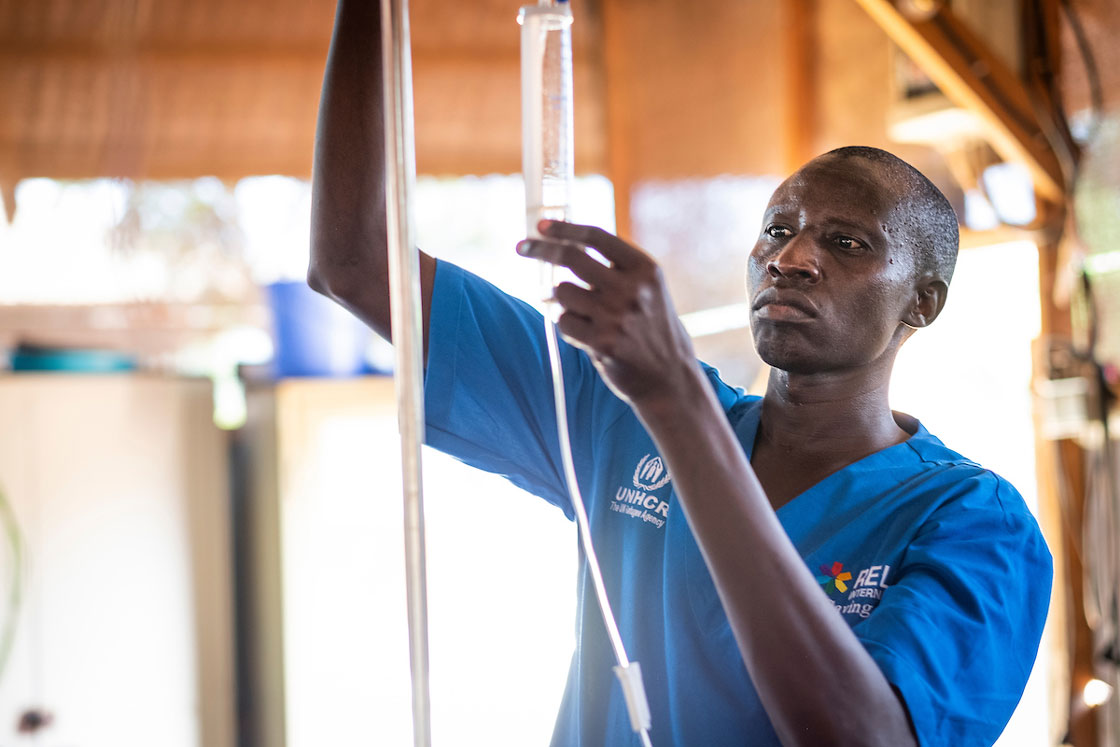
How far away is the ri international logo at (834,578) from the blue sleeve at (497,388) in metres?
0.25

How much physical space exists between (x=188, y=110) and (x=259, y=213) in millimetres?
430

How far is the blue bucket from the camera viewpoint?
7.77 feet

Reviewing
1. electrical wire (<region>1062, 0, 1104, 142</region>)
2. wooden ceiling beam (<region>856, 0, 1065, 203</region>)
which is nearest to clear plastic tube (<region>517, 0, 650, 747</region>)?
wooden ceiling beam (<region>856, 0, 1065, 203</region>)

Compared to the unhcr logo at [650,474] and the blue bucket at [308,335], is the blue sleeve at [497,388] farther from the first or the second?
the blue bucket at [308,335]

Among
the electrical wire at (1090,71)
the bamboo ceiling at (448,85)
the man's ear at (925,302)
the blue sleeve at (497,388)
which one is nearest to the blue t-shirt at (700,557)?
the blue sleeve at (497,388)

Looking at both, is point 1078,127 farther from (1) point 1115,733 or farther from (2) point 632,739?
(2) point 632,739

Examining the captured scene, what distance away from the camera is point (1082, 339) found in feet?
7.25

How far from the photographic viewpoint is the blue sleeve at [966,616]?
718mm

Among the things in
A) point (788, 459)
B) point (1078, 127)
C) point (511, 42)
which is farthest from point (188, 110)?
point (788, 459)

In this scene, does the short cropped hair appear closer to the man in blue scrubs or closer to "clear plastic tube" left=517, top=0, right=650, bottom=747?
the man in blue scrubs

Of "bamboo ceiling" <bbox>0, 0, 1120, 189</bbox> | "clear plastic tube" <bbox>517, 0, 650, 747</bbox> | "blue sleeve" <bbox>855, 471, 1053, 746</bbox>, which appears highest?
"bamboo ceiling" <bbox>0, 0, 1120, 189</bbox>

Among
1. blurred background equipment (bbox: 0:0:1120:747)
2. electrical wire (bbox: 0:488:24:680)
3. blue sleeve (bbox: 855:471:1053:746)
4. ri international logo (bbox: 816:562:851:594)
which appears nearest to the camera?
blue sleeve (bbox: 855:471:1053:746)

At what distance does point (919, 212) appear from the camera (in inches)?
38.4

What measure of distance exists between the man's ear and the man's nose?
5.6 inches
